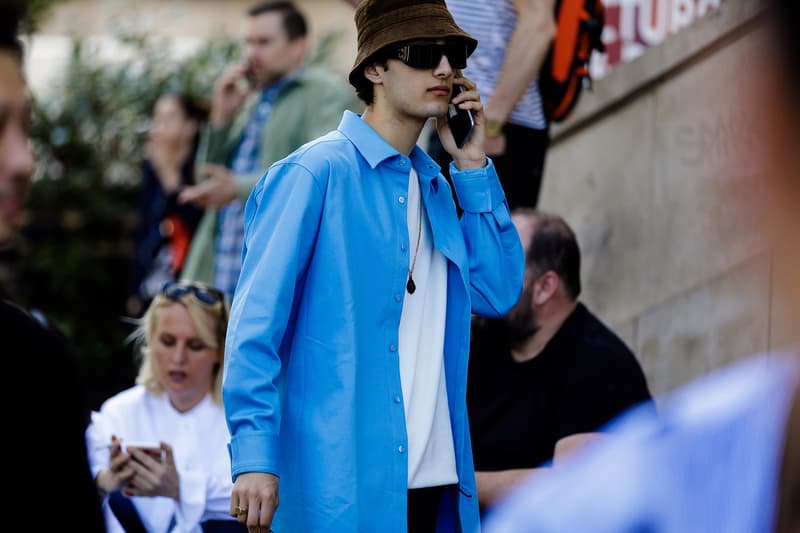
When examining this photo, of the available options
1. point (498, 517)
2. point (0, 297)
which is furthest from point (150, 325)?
point (498, 517)

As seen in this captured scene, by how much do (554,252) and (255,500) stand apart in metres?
2.29

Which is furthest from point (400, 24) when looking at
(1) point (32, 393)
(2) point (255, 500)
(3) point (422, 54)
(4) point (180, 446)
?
(4) point (180, 446)

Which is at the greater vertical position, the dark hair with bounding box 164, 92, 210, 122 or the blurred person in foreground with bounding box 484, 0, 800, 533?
the dark hair with bounding box 164, 92, 210, 122

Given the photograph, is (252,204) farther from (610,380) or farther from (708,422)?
(708,422)

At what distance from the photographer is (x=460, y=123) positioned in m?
4.18

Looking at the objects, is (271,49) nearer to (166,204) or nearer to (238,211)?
(238,211)

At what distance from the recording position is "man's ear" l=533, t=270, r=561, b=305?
5328 millimetres

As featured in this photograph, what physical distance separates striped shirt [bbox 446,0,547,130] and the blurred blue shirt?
4225mm

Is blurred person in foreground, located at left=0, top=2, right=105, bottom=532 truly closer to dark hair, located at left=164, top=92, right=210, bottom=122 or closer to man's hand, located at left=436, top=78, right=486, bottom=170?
man's hand, located at left=436, top=78, right=486, bottom=170

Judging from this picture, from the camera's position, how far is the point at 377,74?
4020mm

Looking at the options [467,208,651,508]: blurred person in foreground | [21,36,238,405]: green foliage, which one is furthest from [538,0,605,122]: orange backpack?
[21,36,238,405]: green foliage

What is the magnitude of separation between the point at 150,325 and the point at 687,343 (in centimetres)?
246

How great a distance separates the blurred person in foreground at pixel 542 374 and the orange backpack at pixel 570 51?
528 mm

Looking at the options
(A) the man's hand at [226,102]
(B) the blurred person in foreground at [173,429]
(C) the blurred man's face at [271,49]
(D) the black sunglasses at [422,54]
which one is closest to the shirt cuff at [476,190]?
(D) the black sunglasses at [422,54]
